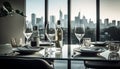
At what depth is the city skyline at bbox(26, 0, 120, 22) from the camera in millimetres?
5109

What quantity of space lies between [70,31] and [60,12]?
0.52 m

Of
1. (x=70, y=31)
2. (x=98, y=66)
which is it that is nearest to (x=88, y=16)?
(x=70, y=31)

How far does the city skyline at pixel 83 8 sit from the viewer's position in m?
5.11

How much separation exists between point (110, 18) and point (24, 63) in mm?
4073

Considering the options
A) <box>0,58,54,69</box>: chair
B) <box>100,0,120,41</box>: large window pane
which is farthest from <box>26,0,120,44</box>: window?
<box>0,58,54,69</box>: chair

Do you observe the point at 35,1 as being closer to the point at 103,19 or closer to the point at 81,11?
the point at 81,11

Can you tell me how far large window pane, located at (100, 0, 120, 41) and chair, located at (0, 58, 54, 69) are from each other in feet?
13.1

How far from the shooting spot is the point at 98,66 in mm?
2498

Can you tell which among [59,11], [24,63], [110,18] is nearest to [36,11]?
[59,11]

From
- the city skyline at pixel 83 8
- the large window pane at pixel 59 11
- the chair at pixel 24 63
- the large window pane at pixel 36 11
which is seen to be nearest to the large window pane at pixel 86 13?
the city skyline at pixel 83 8

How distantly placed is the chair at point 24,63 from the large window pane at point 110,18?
3.98 meters

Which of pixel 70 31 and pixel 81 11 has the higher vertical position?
pixel 81 11

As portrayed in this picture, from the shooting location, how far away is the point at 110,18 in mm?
5129

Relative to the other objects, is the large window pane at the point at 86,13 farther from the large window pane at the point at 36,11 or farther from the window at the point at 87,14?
the large window pane at the point at 36,11
